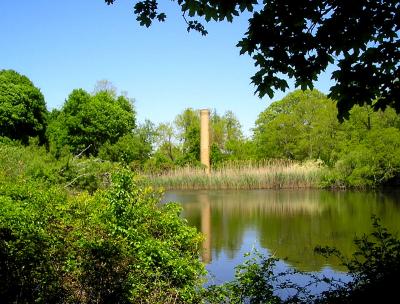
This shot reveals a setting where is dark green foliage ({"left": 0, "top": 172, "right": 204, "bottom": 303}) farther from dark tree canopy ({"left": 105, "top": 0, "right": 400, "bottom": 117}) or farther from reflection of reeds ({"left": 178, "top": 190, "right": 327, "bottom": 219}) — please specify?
reflection of reeds ({"left": 178, "top": 190, "right": 327, "bottom": 219})

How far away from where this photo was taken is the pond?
794cm

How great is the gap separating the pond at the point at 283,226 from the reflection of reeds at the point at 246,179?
5.78 meters

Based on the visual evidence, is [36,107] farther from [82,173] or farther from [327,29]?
[327,29]

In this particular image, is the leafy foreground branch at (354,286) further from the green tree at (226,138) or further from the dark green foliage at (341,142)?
the green tree at (226,138)

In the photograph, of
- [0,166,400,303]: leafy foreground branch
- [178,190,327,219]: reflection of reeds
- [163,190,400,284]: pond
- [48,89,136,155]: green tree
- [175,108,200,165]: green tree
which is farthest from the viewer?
[175,108,200,165]: green tree

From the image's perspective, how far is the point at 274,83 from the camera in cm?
405

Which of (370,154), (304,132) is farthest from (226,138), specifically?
(370,154)

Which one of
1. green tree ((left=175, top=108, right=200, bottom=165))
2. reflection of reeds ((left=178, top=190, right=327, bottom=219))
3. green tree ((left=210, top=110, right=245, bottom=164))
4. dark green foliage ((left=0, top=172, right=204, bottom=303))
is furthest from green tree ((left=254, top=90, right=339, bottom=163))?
dark green foliage ((left=0, top=172, right=204, bottom=303))

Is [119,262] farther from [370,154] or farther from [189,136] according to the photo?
[189,136]

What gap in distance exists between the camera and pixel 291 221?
12508 mm

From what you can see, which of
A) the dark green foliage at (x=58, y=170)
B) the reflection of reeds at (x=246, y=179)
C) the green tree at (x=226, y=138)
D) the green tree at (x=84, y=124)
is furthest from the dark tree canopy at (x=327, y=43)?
the green tree at (x=226, y=138)

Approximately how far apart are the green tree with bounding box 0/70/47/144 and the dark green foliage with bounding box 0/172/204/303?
20.1 metres

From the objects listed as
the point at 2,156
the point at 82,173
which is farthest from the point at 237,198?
the point at 2,156

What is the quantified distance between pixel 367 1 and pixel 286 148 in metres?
29.5
